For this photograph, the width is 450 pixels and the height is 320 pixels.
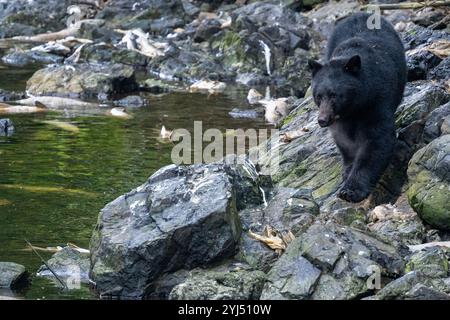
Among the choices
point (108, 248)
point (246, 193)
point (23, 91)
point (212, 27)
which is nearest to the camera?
point (108, 248)

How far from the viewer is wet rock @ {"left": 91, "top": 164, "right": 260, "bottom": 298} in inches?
319

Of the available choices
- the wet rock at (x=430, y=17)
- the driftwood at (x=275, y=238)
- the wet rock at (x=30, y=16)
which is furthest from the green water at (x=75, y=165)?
the wet rock at (x=30, y=16)

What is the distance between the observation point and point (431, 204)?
8422 mm

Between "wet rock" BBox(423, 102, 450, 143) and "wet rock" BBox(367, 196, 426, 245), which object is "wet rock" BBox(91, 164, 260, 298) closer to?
"wet rock" BBox(367, 196, 426, 245)

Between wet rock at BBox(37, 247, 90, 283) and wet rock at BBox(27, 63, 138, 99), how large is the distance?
37.4ft

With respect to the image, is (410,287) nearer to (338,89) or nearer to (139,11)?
(338,89)

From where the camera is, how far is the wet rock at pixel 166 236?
26.6 feet

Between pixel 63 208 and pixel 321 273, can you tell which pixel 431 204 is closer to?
pixel 321 273

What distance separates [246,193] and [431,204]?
1.85m

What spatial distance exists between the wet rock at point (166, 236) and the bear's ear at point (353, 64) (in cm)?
154

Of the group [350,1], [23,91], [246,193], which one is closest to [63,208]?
[246,193]

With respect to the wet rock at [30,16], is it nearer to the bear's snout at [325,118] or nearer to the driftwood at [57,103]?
the driftwood at [57,103]

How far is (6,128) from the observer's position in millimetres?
15789
